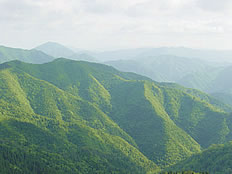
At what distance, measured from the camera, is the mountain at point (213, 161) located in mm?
128125

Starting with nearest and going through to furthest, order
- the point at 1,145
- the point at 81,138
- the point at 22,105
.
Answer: the point at 1,145 → the point at 81,138 → the point at 22,105

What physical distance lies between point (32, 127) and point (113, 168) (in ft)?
210

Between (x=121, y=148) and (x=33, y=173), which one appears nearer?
(x=33, y=173)

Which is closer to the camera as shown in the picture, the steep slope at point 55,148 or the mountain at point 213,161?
the steep slope at point 55,148

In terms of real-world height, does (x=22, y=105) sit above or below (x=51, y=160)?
above

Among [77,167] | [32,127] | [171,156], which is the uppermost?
[32,127]

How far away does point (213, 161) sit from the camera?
139 metres

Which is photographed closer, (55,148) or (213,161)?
(213,161)

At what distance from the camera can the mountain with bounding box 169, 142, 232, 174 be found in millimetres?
128125

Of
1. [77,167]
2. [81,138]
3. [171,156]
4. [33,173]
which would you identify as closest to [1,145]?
[33,173]

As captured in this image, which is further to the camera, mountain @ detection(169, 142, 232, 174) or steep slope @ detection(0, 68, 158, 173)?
mountain @ detection(169, 142, 232, 174)

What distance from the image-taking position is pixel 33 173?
332ft

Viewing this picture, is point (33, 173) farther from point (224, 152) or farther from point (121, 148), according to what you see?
point (224, 152)

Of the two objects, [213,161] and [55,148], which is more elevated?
[55,148]
